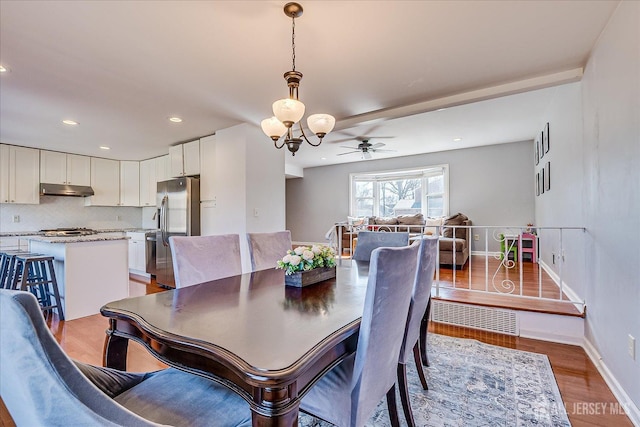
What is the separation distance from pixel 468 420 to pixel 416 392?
334mm

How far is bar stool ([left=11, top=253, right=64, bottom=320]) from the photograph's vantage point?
3.04 m

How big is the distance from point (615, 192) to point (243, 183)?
3503 millimetres

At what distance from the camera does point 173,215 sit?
177 inches

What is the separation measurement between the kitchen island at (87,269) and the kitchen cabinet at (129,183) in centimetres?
231

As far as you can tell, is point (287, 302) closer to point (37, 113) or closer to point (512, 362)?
point (512, 362)

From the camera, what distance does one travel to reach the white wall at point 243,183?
3.88 m

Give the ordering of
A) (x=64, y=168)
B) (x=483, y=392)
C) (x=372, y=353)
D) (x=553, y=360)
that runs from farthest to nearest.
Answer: (x=64, y=168) → (x=553, y=360) → (x=483, y=392) → (x=372, y=353)

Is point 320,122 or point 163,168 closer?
point 320,122

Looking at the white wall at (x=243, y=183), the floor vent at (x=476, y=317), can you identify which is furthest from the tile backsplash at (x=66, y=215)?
the floor vent at (x=476, y=317)

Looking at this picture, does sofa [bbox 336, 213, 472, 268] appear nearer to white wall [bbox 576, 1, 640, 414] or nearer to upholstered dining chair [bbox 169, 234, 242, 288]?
white wall [bbox 576, 1, 640, 414]

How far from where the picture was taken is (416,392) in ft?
6.24

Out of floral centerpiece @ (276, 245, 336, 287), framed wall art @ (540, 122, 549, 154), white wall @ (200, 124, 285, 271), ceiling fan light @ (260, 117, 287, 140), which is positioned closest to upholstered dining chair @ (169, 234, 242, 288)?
floral centerpiece @ (276, 245, 336, 287)

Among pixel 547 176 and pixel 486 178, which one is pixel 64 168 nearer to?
pixel 547 176

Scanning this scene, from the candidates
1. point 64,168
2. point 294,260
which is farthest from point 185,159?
point 294,260
